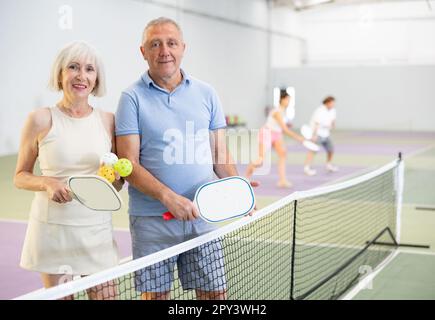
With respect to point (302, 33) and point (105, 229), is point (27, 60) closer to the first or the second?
point (105, 229)

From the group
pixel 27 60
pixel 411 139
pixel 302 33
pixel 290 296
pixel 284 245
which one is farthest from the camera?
pixel 302 33

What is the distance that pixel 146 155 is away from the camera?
252cm

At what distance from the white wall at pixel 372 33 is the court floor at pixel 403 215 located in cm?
714

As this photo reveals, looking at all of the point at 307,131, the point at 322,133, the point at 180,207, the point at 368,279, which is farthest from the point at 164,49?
the point at 322,133

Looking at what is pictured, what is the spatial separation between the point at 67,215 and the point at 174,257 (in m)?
0.46

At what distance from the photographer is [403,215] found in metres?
7.30

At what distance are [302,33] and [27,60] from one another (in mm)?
16152

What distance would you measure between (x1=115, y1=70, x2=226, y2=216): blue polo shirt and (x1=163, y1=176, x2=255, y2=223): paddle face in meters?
0.17

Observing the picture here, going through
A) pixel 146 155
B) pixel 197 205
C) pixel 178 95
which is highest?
pixel 178 95

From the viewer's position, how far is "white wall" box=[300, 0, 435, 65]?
22625mm

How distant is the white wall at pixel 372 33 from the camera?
2262 cm

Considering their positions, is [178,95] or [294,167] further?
[294,167]

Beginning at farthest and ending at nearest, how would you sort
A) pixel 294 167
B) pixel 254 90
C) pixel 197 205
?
pixel 254 90 → pixel 294 167 → pixel 197 205
